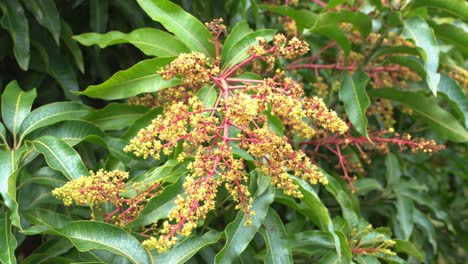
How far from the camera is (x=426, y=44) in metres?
1.54

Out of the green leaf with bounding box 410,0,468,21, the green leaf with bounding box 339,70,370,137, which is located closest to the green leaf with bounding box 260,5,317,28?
the green leaf with bounding box 339,70,370,137

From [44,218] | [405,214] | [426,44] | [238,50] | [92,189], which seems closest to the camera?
[92,189]

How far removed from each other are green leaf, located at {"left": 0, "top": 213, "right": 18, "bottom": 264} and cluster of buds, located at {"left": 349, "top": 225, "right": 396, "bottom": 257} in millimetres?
834

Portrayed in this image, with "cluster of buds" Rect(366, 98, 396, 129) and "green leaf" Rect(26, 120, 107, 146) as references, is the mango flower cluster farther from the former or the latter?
"cluster of buds" Rect(366, 98, 396, 129)

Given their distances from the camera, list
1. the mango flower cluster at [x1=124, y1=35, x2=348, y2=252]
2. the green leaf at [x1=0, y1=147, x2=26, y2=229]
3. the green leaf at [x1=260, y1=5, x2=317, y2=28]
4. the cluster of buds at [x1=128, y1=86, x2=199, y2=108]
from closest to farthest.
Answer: the mango flower cluster at [x1=124, y1=35, x2=348, y2=252] → the green leaf at [x1=0, y1=147, x2=26, y2=229] → the cluster of buds at [x1=128, y1=86, x2=199, y2=108] → the green leaf at [x1=260, y1=5, x2=317, y2=28]

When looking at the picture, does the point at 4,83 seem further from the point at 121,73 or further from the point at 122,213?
the point at 122,213

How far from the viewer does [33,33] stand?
5.71 ft

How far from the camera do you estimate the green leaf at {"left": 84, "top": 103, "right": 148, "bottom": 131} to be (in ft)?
4.96

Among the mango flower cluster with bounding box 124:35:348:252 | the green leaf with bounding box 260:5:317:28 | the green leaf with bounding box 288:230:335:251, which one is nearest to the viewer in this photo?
the mango flower cluster with bounding box 124:35:348:252

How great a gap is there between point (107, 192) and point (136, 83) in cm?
36

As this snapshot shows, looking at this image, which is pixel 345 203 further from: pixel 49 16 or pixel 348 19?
pixel 49 16

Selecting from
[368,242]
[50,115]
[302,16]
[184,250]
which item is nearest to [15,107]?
[50,115]

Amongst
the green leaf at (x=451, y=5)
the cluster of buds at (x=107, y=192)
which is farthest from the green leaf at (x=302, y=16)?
the cluster of buds at (x=107, y=192)

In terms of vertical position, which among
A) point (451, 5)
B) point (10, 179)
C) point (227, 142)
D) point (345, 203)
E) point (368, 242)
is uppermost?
point (451, 5)
